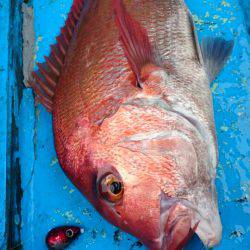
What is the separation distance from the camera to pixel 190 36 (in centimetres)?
180

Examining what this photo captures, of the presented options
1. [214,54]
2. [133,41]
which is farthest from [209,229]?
[214,54]

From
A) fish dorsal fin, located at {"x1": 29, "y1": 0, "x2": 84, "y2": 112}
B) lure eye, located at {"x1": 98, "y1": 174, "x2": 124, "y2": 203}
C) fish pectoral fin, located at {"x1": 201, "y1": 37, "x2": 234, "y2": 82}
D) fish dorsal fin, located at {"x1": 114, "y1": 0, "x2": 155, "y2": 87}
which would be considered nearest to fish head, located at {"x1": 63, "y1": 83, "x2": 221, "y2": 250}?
lure eye, located at {"x1": 98, "y1": 174, "x2": 124, "y2": 203}

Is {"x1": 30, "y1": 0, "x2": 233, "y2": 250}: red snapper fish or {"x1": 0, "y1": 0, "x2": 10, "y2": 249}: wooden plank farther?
{"x1": 0, "y1": 0, "x2": 10, "y2": 249}: wooden plank

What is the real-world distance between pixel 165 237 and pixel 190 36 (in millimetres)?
980

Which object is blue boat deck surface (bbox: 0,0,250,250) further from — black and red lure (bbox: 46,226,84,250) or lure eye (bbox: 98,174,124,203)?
lure eye (bbox: 98,174,124,203)

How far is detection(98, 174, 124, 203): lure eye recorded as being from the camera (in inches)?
52.3

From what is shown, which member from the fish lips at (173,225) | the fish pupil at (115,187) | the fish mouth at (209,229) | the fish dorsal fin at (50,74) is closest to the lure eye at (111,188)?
the fish pupil at (115,187)

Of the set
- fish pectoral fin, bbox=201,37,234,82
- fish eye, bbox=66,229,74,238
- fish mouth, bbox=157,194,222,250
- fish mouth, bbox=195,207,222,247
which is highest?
fish pectoral fin, bbox=201,37,234,82

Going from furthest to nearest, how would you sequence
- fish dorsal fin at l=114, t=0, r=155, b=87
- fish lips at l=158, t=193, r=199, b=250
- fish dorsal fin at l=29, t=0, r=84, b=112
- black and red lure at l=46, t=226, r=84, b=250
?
black and red lure at l=46, t=226, r=84, b=250 → fish dorsal fin at l=29, t=0, r=84, b=112 → fish dorsal fin at l=114, t=0, r=155, b=87 → fish lips at l=158, t=193, r=199, b=250

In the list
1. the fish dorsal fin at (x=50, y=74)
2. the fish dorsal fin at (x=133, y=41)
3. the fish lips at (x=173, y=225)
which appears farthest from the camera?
the fish dorsal fin at (x=50, y=74)

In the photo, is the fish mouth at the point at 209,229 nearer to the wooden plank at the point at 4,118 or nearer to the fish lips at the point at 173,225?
the fish lips at the point at 173,225

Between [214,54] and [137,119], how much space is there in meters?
0.77

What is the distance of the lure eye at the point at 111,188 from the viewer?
52.3 inches

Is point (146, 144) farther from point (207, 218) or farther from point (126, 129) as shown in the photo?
point (207, 218)
